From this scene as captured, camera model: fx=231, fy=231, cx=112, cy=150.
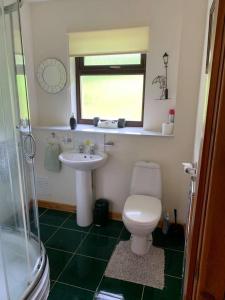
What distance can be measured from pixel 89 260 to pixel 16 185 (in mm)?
951

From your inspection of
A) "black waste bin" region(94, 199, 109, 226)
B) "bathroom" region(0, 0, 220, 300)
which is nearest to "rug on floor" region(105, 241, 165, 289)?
"bathroom" region(0, 0, 220, 300)

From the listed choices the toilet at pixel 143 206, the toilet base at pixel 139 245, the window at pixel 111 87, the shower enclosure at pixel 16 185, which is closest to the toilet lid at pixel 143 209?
the toilet at pixel 143 206

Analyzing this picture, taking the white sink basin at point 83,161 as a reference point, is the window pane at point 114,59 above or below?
above

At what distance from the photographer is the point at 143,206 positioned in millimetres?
2141

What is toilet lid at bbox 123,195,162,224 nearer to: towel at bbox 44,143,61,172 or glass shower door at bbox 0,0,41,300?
glass shower door at bbox 0,0,41,300

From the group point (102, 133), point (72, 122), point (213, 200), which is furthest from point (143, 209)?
point (213, 200)

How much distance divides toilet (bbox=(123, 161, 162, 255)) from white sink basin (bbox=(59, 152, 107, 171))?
0.38 metres

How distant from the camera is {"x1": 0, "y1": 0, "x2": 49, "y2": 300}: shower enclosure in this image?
1.53 meters

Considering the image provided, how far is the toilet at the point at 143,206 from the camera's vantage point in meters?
1.95

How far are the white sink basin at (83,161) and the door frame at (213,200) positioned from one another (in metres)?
1.71

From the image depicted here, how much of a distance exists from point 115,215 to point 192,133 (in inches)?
51.4

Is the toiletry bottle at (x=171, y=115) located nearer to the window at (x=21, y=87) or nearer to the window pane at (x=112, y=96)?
the window pane at (x=112, y=96)

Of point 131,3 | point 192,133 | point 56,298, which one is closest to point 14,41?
point 131,3

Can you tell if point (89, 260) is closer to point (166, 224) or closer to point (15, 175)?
point (166, 224)
